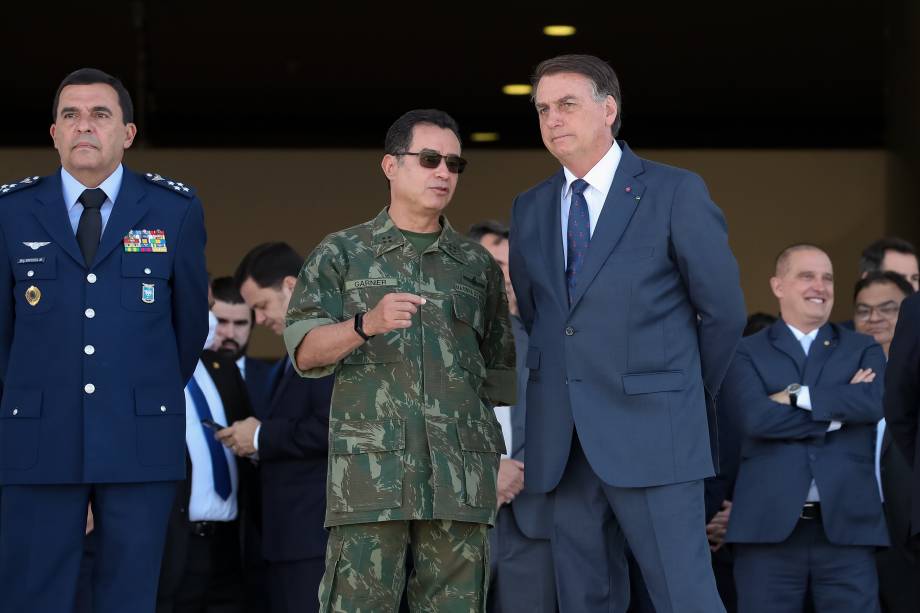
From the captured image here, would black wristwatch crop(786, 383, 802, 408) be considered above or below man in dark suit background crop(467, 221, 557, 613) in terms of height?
above

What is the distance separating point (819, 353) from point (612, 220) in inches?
74.2

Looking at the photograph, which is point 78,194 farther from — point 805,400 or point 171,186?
point 805,400

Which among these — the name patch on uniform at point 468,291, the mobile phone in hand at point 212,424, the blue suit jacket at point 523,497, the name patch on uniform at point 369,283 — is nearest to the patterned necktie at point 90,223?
the name patch on uniform at point 369,283

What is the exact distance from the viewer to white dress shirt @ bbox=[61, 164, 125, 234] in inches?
163

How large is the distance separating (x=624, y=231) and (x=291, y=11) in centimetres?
742

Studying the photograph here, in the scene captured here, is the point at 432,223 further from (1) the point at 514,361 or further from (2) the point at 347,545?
Answer: (2) the point at 347,545

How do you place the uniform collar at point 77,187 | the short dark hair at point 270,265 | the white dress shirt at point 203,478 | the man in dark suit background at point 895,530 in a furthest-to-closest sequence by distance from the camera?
the short dark hair at point 270,265, the man in dark suit background at point 895,530, the white dress shirt at point 203,478, the uniform collar at point 77,187

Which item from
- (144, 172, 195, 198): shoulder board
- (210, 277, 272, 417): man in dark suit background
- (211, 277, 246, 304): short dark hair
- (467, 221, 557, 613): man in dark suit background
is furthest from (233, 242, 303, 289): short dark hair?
(144, 172, 195, 198): shoulder board

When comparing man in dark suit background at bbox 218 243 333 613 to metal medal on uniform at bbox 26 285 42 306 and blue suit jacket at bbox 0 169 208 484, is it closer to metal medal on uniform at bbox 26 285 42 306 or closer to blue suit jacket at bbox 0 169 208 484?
blue suit jacket at bbox 0 169 208 484

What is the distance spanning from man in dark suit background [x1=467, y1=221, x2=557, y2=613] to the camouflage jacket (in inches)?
10.1

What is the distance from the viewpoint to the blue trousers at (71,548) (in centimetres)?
391

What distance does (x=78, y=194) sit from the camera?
415 centimetres

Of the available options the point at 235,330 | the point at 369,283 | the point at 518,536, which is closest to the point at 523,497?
the point at 518,536

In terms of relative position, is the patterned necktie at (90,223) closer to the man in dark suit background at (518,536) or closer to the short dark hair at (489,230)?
the man in dark suit background at (518,536)
